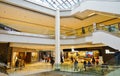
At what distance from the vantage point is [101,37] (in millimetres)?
10039

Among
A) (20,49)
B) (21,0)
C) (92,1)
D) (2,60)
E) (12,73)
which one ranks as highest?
(21,0)

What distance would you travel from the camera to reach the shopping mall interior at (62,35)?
9594 millimetres

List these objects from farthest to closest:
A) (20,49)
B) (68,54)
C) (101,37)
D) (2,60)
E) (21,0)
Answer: (68,54) → (20,49) → (2,60) → (21,0) → (101,37)

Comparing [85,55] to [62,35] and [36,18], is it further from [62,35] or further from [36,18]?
[36,18]

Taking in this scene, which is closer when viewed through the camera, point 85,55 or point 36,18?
point 36,18

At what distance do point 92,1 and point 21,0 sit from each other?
6.42 m

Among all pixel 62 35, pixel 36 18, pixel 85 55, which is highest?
pixel 36 18

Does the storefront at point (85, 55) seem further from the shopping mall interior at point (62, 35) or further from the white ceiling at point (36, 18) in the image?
the white ceiling at point (36, 18)

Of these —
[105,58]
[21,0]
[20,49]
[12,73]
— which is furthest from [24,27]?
[105,58]

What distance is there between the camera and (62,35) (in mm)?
16781

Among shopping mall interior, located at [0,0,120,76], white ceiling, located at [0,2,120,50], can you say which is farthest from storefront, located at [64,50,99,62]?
white ceiling, located at [0,2,120,50]

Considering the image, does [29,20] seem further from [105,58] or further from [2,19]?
[105,58]

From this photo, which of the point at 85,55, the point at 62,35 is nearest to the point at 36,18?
the point at 62,35

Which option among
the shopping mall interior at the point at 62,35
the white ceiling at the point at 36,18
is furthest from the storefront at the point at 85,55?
the white ceiling at the point at 36,18
